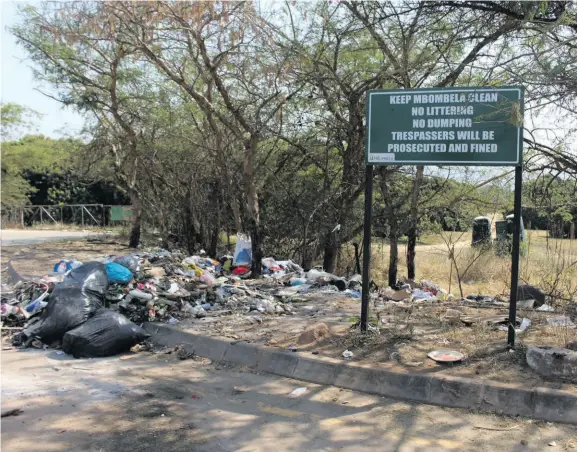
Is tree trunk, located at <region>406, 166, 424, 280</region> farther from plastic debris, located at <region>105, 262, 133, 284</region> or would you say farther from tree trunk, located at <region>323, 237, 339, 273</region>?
plastic debris, located at <region>105, 262, 133, 284</region>

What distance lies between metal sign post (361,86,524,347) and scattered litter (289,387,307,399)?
4.37 ft

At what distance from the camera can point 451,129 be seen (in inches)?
213

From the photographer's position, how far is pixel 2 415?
4.20 m

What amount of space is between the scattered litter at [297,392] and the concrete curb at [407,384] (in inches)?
10.6

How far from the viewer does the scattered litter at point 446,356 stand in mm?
4977

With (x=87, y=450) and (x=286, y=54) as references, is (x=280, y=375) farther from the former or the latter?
(x=286, y=54)

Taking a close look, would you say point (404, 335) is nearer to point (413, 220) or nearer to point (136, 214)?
point (413, 220)

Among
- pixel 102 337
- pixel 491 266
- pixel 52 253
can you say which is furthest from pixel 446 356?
pixel 52 253

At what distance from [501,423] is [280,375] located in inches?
87.0

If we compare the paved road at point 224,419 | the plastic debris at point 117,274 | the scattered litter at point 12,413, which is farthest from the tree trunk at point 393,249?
the scattered litter at point 12,413

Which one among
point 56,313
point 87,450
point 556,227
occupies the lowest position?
point 87,450

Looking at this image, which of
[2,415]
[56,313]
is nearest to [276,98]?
[56,313]

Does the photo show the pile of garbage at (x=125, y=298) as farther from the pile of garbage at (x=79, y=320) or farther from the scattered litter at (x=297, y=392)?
the scattered litter at (x=297, y=392)

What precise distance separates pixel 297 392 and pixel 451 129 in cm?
314
